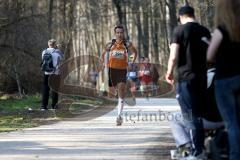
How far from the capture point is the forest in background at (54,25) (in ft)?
77.0

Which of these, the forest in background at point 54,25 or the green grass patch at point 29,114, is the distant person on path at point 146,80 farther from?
the green grass patch at point 29,114

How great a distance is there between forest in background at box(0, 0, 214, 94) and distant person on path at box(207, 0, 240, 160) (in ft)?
38.1

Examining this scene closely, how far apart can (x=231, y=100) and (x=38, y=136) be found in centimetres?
580

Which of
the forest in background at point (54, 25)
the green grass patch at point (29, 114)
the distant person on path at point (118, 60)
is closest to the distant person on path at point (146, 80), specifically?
the forest in background at point (54, 25)

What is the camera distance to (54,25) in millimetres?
28609

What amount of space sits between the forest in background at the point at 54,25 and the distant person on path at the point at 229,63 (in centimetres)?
A: 1160

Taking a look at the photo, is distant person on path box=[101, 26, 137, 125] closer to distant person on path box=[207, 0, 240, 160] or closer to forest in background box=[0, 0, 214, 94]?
forest in background box=[0, 0, 214, 94]

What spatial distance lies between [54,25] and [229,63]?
883 inches

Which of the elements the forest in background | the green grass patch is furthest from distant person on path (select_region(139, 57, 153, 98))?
the green grass patch

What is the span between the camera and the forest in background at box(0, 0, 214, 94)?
77.0 feet

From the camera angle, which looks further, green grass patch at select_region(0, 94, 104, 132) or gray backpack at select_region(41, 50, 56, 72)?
gray backpack at select_region(41, 50, 56, 72)

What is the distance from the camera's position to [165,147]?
390 inches

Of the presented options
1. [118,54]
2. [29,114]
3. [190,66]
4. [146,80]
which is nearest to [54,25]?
[146,80]

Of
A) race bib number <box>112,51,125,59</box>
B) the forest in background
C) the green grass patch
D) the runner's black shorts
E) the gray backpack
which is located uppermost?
the forest in background
